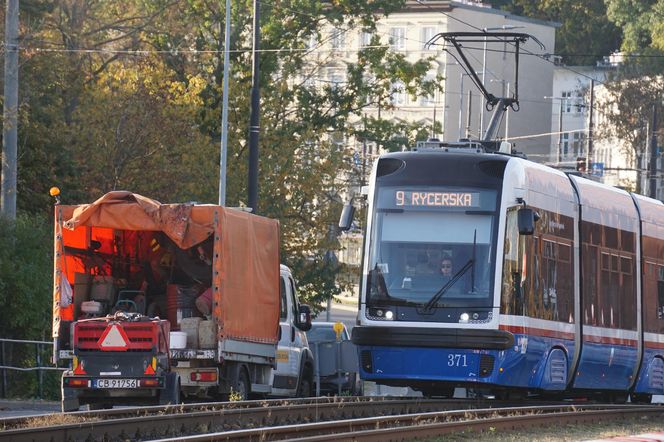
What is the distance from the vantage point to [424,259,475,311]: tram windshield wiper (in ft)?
73.6

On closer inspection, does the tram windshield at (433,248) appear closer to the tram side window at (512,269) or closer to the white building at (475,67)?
the tram side window at (512,269)

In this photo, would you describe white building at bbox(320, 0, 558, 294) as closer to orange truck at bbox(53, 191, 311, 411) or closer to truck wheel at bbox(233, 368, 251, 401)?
orange truck at bbox(53, 191, 311, 411)

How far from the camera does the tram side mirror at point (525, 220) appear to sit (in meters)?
22.8

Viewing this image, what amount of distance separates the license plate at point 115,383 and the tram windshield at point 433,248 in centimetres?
381

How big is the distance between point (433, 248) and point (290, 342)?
4825 mm

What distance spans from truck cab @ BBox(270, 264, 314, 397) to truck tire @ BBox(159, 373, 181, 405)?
15.9ft

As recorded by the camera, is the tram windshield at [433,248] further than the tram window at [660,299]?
No

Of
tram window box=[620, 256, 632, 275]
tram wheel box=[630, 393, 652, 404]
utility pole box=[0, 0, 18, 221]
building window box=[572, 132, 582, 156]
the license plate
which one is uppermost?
building window box=[572, 132, 582, 156]

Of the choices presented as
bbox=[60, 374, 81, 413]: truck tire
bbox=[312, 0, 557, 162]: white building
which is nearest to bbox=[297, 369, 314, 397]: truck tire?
bbox=[60, 374, 81, 413]: truck tire

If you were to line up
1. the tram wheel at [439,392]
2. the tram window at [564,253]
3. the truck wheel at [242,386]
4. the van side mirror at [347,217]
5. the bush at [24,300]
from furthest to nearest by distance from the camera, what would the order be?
the bush at [24,300] < the tram wheel at [439,392] < the tram window at [564,253] < the truck wheel at [242,386] < the van side mirror at [347,217]

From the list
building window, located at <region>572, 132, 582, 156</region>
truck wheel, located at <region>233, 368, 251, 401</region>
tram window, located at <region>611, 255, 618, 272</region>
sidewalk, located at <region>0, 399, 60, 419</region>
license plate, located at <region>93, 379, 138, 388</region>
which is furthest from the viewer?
building window, located at <region>572, 132, 582, 156</region>

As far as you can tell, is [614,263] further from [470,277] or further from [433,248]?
[433,248]

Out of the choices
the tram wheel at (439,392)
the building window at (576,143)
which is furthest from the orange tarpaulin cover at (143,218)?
the building window at (576,143)

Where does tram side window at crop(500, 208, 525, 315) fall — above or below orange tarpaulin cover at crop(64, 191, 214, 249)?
below
